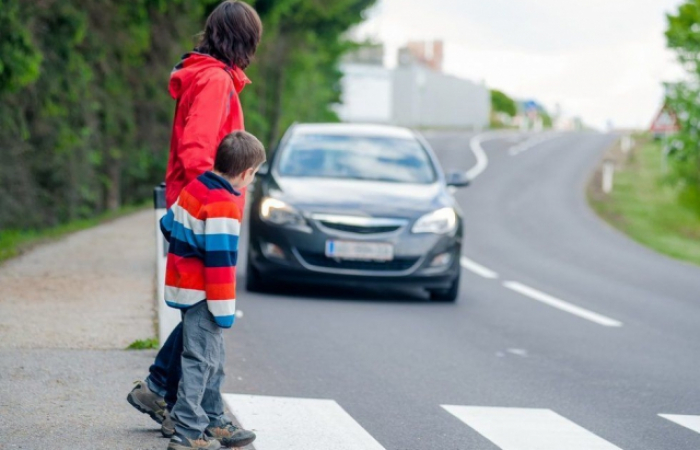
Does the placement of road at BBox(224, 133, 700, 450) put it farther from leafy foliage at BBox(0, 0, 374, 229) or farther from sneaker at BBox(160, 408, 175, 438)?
leafy foliage at BBox(0, 0, 374, 229)

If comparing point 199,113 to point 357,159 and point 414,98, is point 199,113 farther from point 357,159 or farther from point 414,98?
point 414,98

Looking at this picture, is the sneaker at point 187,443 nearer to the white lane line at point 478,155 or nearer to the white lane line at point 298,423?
the white lane line at point 298,423

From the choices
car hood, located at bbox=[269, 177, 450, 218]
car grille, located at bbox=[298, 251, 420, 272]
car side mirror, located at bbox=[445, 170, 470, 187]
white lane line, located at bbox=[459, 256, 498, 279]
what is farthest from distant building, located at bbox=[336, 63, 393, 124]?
car grille, located at bbox=[298, 251, 420, 272]

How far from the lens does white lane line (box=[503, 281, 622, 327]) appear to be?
11.0 metres

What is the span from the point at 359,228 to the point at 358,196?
1.47 ft

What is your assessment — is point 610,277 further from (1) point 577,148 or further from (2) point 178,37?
(1) point 577,148

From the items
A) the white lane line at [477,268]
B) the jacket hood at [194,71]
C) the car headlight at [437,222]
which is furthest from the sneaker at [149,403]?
the white lane line at [477,268]

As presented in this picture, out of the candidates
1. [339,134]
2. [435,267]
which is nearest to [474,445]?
[435,267]

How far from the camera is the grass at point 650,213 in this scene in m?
22.3

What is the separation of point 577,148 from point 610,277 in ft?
135

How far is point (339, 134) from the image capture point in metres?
13.0

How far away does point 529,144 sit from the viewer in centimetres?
5884

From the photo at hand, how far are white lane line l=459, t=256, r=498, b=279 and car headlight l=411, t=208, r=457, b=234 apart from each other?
3.49 metres

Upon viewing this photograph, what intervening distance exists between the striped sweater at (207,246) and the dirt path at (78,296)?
275cm
